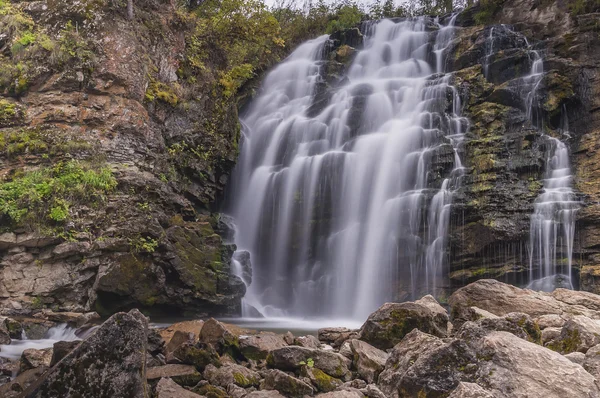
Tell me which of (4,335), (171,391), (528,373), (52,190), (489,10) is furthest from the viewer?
(489,10)

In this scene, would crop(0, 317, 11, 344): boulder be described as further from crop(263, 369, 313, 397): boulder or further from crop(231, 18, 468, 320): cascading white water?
crop(231, 18, 468, 320): cascading white water

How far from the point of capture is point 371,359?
500 cm

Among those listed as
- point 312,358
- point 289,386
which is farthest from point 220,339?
point 289,386

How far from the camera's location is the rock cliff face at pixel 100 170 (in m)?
9.42

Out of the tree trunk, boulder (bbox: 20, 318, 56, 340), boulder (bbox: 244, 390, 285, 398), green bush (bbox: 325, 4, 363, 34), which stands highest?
green bush (bbox: 325, 4, 363, 34)

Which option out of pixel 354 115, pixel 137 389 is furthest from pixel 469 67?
pixel 137 389

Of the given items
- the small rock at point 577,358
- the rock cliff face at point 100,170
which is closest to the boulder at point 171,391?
the small rock at point 577,358

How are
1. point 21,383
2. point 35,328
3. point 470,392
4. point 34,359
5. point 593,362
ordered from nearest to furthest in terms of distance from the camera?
point 470,392, point 593,362, point 21,383, point 34,359, point 35,328

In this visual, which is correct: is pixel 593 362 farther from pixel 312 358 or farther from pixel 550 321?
pixel 312 358

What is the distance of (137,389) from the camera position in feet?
10.8

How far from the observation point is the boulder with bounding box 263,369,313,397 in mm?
4426

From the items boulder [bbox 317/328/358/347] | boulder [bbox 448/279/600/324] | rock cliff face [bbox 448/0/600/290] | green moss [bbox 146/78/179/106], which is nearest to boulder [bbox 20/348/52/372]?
boulder [bbox 317/328/358/347]

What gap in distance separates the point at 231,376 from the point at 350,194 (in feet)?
35.3

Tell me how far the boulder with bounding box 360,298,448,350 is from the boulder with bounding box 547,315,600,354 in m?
1.61
